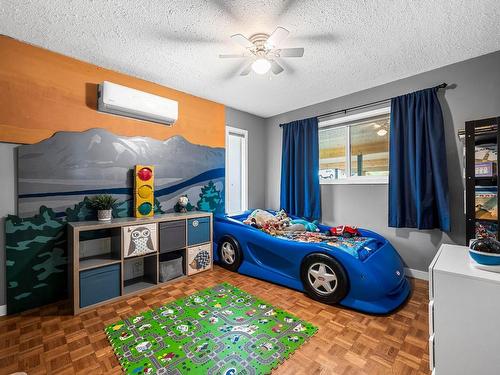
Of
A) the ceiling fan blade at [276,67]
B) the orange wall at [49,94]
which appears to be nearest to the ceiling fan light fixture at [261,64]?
the ceiling fan blade at [276,67]

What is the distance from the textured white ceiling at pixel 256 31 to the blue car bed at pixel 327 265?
6.09ft

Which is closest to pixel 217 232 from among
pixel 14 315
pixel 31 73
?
pixel 14 315

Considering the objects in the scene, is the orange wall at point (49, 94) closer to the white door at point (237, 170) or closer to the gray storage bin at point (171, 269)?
the white door at point (237, 170)

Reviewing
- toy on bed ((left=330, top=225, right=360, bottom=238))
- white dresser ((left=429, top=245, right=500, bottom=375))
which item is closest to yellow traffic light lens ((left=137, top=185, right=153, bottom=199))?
toy on bed ((left=330, top=225, right=360, bottom=238))

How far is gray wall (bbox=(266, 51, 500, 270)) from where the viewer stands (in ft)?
7.59

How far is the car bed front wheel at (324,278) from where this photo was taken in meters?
2.07

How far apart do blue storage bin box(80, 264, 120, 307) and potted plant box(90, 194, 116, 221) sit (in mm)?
496

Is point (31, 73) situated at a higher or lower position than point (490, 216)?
higher

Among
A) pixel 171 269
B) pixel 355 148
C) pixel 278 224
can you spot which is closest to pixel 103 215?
pixel 171 269

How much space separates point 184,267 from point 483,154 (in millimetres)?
3046

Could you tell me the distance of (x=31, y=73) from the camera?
82.2 inches

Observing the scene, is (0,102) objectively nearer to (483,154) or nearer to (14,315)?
(14,315)

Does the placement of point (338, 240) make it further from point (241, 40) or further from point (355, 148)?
point (241, 40)

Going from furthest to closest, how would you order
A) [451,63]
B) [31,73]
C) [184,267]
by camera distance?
1. [184,267]
2. [451,63]
3. [31,73]
